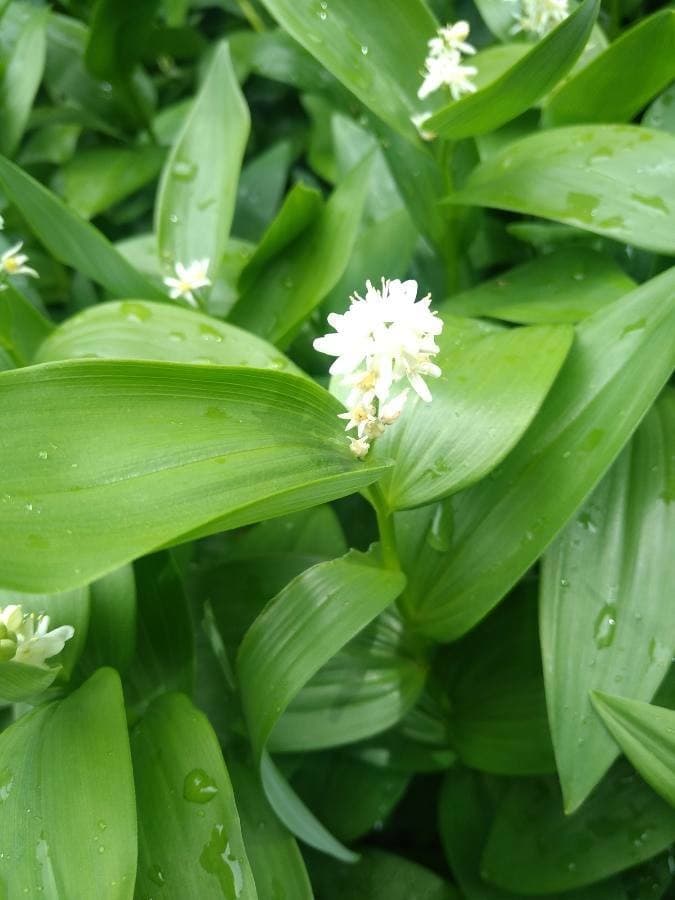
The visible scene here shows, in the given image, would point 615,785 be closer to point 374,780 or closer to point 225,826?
point 374,780

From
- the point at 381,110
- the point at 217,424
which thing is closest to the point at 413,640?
the point at 217,424

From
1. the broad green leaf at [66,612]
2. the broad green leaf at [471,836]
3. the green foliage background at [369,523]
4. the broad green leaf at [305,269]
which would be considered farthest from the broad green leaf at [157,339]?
the broad green leaf at [471,836]

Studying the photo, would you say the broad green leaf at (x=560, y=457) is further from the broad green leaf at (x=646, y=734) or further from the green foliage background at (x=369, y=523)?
the broad green leaf at (x=646, y=734)

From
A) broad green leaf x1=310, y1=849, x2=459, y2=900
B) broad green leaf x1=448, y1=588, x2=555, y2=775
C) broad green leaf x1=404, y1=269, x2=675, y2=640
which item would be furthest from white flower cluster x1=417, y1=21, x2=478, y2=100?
broad green leaf x1=310, y1=849, x2=459, y2=900

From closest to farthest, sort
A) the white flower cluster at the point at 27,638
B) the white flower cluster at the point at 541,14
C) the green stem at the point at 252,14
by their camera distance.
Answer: the white flower cluster at the point at 27,638, the white flower cluster at the point at 541,14, the green stem at the point at 252,14

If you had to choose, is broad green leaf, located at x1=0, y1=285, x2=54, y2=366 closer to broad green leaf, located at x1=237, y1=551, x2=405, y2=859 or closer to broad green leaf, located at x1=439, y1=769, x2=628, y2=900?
broad green leaf, located at x1=237, y1=551, x2=405, y2=859

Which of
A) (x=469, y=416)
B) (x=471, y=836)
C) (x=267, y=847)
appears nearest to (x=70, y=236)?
(x=469, y=416)

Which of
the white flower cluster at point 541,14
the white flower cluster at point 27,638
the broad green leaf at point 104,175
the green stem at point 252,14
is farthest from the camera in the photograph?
the green stem at point 252,14
